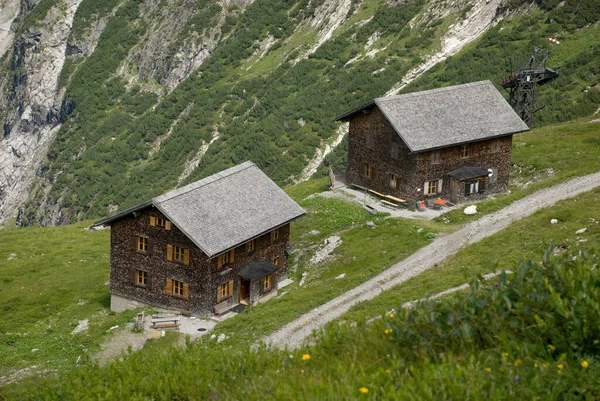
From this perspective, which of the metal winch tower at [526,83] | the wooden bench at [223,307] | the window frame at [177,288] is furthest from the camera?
the metal winch tower at [526,83]

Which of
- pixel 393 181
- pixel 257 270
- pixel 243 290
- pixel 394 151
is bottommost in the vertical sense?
pixel 243 290

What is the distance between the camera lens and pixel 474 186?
6825cm

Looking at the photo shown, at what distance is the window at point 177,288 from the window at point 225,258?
2.46 metres

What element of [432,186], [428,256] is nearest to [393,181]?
[432,186]

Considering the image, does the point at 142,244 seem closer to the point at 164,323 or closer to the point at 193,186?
the point at 193,186

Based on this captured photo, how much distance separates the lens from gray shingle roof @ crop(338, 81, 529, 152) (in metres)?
65.6

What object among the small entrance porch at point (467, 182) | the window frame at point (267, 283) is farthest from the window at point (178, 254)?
the small entrance porch at point (467, 182)

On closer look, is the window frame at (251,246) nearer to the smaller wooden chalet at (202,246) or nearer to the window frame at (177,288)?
the smaller wooden chalet at (202,246)

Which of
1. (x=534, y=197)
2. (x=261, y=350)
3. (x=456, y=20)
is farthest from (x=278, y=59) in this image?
(x=261, y=350)

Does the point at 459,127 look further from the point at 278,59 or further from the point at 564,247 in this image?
the point at 278,59

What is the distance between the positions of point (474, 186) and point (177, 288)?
27.4 metres

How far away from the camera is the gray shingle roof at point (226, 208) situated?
50.0 meters

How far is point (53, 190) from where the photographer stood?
17675 cm

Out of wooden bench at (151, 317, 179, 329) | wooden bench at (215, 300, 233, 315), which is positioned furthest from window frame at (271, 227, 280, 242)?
wooden bench at (151, 317, 179, 329)
